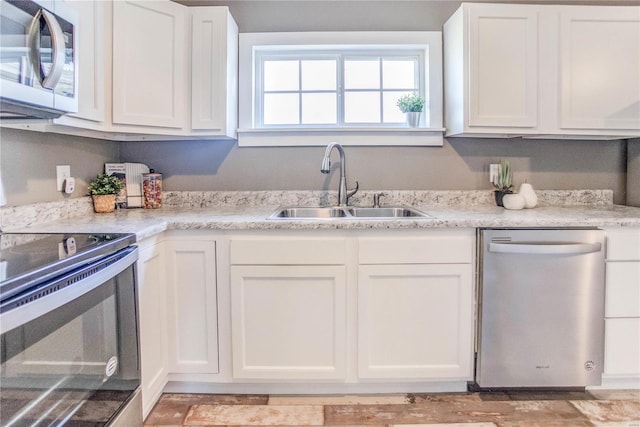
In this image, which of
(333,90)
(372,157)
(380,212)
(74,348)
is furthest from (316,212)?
(74,348)

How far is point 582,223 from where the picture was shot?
181 cm

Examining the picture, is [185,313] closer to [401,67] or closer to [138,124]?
[138,124]

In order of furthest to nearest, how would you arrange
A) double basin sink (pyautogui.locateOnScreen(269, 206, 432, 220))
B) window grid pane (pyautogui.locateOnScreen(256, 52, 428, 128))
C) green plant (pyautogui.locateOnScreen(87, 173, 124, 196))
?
window grid pane (pyautogui.locateOnScreen(256, 52, 428, 128)) → double basin sink (pyautogui.locateOnScreen(269, 206, 432, 220)) → green plant (pyautogui.locateOnScreen(87, 173, 124, 196))

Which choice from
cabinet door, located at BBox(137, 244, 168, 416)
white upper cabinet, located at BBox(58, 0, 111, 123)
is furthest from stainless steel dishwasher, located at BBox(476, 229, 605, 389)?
white upper cabinet, located at BBox(58, 0, 111, 123)

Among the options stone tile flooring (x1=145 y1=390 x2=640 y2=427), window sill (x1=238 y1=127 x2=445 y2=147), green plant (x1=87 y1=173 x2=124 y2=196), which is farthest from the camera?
window sill (x1=238 y1=127 x2=445 y2=147)

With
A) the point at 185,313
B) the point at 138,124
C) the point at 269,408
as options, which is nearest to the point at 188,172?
the point at 138,124

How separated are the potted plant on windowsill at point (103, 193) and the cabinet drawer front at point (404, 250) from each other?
1348mm

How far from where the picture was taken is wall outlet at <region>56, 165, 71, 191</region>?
1.91 meters

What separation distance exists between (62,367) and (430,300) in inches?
55.6

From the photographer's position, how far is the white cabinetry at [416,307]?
183 cm

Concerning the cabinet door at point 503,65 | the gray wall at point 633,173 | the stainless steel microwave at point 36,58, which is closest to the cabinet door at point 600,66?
the cabinet door at point 503,65

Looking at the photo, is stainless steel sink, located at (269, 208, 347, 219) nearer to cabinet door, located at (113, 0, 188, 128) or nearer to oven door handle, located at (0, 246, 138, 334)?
cabinet door, located at (113, 0, 188, 128)

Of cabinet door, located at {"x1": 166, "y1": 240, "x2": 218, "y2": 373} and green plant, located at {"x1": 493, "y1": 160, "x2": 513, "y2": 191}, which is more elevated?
green plant, located at {"x1": 493, "y1": 160, "x2": 513, "y2": 191}

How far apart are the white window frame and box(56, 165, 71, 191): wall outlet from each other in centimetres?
91
